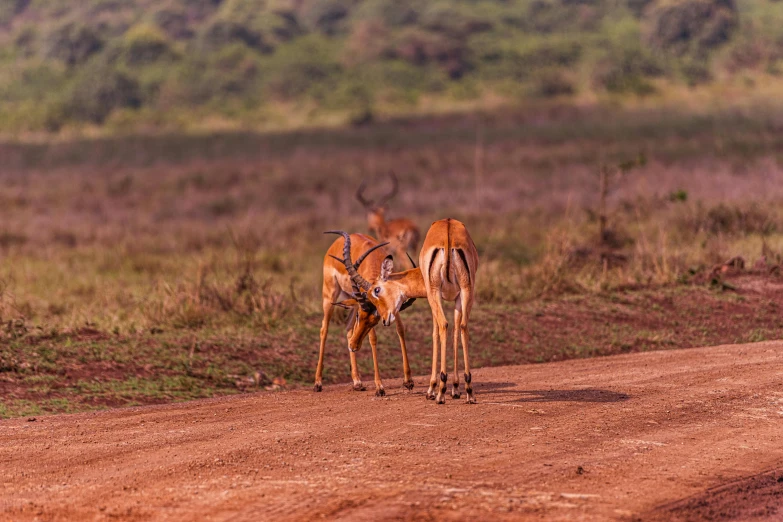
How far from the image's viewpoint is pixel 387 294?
882 cm

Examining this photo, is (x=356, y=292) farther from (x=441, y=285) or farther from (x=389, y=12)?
(x=389, y=12)

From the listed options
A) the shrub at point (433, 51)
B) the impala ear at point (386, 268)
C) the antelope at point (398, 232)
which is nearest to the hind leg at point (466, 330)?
the impala ear at point (386, 268)


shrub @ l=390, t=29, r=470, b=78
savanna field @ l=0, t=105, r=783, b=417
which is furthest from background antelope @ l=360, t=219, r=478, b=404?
shrub @ l=390, t=29, r=470, b=78

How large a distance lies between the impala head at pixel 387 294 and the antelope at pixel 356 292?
11cm

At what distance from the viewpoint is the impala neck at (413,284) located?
8688mm

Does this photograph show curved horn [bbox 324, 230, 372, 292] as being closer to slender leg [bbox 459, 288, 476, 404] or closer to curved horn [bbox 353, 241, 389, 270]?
curved horn [bbox 353, 241, 389, 270]

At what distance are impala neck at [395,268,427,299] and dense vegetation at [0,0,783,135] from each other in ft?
145

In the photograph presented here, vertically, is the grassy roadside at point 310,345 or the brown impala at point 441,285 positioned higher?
the brown impala at point 441,285

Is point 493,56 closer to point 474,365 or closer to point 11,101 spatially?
point 11,101

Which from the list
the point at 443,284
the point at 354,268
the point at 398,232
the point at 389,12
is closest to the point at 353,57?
the point at 389,12

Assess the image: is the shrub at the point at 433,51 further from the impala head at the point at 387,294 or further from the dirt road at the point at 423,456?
the dirt road at the point at 423,456

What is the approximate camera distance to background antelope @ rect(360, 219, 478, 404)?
8289 mm

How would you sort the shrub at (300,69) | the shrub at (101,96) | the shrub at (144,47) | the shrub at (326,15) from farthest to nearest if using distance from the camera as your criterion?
1. the shrub at (326,15)
2. the shrub at (144,47)
3. the shrub at (300,69)
4. the shrub at (101,96)

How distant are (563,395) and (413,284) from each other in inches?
59.4
